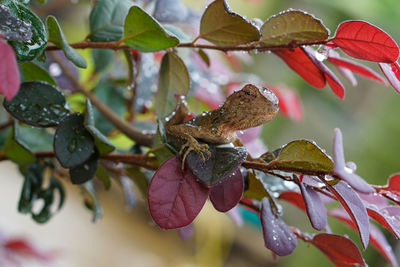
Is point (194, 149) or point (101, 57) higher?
point (194, 149)

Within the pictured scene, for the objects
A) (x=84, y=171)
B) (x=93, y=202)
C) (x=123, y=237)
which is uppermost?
(x=84, y=171)

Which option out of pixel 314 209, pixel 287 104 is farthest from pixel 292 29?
pixel 287 104

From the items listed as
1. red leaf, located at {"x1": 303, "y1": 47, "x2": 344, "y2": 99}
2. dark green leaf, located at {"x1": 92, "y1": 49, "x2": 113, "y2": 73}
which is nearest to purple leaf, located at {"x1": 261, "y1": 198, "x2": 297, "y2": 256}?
red leaf, located at {"x1": 303, "y1": 47, "x2": 344, "y2": 99}

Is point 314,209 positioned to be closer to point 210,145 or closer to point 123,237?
point 210,145

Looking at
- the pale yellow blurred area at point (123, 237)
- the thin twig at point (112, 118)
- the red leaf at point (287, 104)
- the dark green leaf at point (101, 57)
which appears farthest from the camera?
the pale yellow blurred area at point (123, 237)

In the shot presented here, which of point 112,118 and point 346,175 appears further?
point 112,118

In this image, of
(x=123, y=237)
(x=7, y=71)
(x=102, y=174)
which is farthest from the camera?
(x=123, y=237)

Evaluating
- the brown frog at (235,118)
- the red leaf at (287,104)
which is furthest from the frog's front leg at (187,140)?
the red leaf at (287,104)

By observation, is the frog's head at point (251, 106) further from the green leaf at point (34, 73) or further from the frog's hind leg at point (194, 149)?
the green leaf at point (34, 73)
